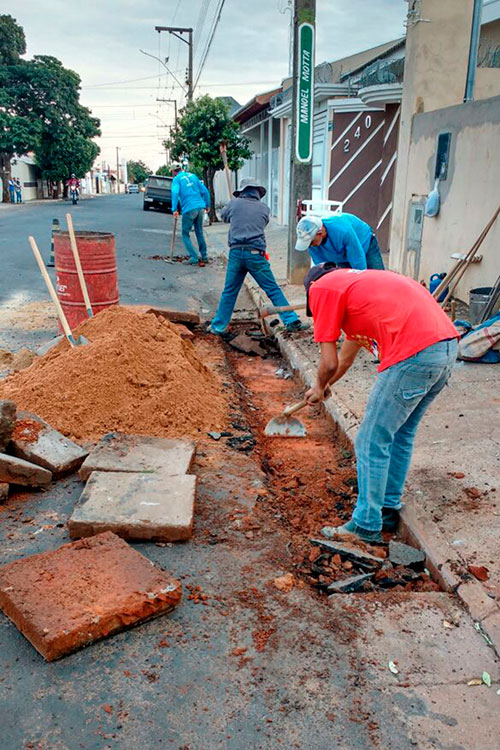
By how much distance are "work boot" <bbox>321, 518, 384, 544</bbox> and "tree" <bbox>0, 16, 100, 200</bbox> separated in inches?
1568

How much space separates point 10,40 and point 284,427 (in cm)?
4373

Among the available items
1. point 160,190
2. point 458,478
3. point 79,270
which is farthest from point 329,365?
point 160,190

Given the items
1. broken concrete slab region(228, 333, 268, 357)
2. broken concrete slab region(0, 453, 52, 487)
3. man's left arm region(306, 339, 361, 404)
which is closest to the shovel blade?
man's left arm region(306, 339, 361, 404)

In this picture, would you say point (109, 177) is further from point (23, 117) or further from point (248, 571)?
point (248, 571)

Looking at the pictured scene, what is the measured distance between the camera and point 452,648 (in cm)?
256

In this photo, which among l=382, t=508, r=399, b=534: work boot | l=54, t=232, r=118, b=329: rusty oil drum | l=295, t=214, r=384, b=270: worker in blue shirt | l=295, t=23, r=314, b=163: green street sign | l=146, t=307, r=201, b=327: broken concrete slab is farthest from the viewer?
l=295, t=23, r=314, b=163: green street sign

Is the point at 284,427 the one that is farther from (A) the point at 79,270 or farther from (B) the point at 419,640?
(A) the point at 79,270

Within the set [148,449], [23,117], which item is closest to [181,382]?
[148,449]

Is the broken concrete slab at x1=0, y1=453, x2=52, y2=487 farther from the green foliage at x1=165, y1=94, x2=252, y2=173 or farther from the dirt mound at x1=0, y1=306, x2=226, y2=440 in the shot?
the green foliage at x1=165, y1=94, x2=252, y2=173

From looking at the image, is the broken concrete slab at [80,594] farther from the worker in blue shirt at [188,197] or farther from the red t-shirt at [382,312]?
the worker in blue shirt at [188,197]

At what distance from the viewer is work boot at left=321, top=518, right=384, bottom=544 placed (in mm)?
3406

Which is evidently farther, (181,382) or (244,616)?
(181,382)

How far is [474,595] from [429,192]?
7.68 metres

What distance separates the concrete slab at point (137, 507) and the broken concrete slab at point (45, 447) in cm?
38
